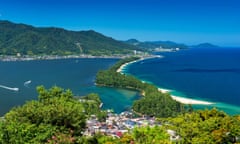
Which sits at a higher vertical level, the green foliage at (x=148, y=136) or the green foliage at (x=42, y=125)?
the green foliage at (x=42, y=125)

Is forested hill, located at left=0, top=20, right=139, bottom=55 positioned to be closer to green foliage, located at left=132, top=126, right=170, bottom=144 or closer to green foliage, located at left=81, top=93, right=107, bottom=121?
green foliage, located at left=81, top=93, right=107, bottom=121

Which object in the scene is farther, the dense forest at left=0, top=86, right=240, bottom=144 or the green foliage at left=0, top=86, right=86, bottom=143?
the dense forest at left=0, top=86, right=240, bottom=144

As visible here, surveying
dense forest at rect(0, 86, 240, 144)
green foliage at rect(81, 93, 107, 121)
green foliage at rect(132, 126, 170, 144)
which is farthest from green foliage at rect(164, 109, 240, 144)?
green foliage at rect(81, 93, 107, 121)

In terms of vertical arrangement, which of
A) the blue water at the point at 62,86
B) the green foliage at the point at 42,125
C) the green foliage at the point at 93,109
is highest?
the green foliage at the point at 42,125

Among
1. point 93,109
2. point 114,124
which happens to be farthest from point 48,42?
point 114,124

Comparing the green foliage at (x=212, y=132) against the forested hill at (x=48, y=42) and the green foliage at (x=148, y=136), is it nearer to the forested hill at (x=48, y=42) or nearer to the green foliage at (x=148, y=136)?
the green foliage at (x=148, y=136)

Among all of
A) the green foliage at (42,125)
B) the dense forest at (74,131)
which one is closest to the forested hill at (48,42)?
the green foliage at (42,125)

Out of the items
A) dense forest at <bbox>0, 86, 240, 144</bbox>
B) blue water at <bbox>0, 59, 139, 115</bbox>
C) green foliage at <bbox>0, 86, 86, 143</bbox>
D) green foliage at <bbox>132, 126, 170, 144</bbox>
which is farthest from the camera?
blue water at <bbox>0, 59, 139, 115</bbox>

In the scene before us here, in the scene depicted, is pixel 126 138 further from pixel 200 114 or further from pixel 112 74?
pixel 112 74

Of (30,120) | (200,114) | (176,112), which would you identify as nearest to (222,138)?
(200,114)
